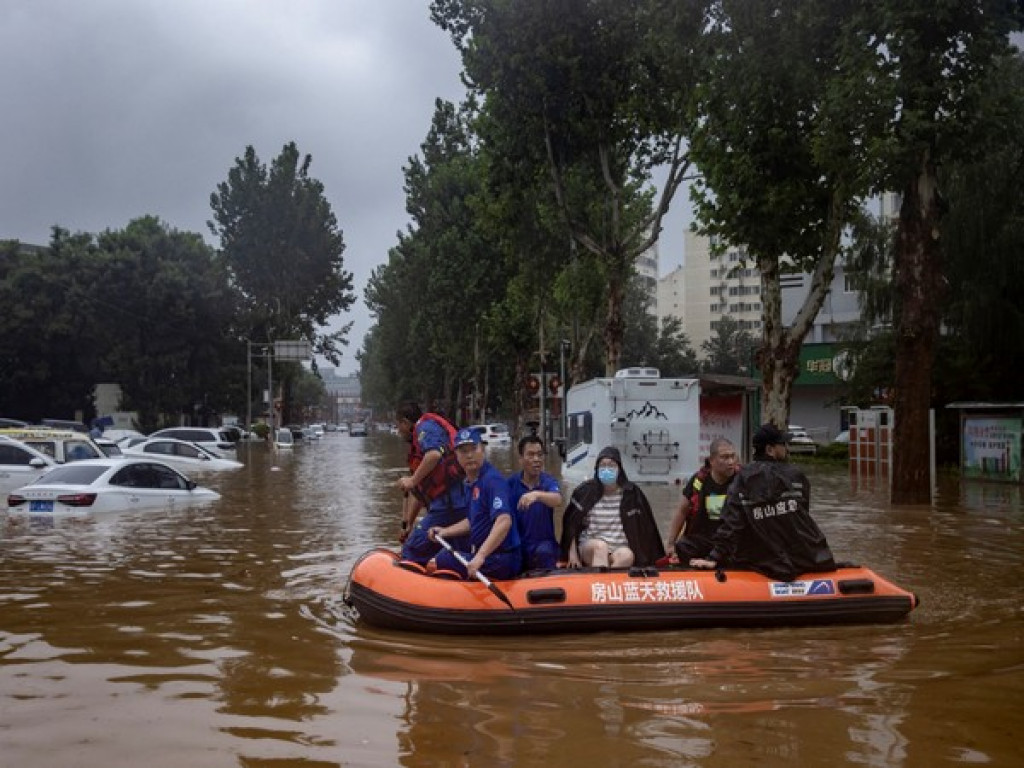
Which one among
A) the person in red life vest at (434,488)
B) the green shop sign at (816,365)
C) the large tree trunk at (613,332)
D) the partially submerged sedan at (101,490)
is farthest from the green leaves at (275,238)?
the person in red life vest at (434,488)

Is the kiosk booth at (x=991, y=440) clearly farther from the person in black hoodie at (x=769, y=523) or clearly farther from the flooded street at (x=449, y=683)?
the person in black hoodie at (x=769, y=523)

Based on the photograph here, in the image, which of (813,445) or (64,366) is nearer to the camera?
(813,445)

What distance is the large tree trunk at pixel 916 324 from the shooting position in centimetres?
1764

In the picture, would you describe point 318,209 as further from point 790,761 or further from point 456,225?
point 790,761

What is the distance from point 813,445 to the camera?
42.1 metres

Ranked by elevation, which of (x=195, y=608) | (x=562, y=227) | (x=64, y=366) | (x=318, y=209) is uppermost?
(x=318, y=209)

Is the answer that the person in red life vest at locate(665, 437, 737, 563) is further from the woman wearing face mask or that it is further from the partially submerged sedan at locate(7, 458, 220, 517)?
the partially submerged sedan at locate(7, 458, 220, 517)

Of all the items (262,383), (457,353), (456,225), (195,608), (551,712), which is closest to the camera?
(551,712)

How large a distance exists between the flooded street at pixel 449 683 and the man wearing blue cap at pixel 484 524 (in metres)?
0.70

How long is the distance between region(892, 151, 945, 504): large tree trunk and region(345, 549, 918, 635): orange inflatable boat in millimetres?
10629

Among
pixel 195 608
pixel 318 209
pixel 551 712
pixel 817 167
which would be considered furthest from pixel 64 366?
pixel 551 712

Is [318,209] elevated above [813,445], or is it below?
above

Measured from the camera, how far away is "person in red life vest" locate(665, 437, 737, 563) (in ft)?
29.5

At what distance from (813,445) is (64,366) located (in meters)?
42.8
